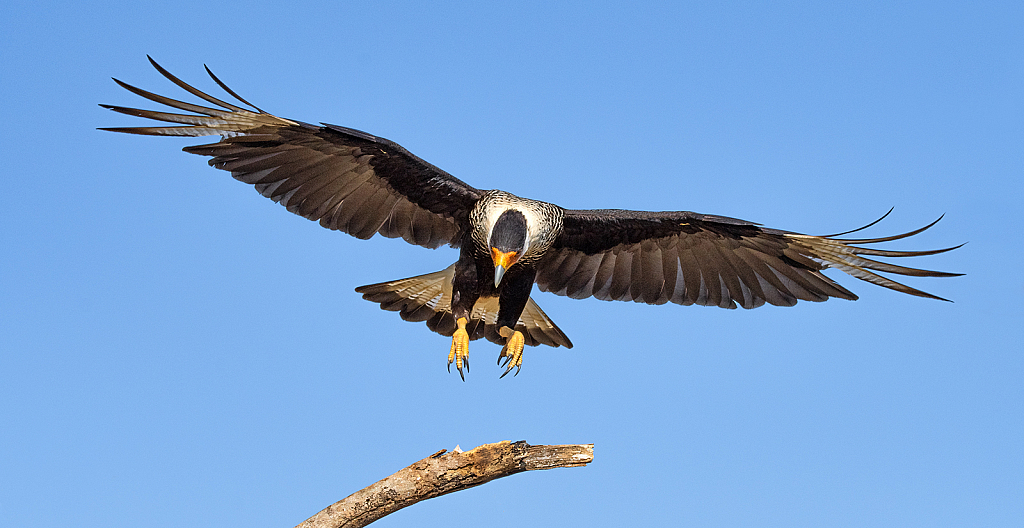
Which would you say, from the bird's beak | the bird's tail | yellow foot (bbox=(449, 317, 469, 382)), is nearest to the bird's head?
the bird's beak

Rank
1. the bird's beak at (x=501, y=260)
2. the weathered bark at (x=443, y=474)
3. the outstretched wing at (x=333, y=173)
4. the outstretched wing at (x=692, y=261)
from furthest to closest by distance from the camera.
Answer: the outstretched wing at (x=692, y=261)
the outstretched wing at (x=333, y=173)
the bird's beak at (x=501, y=260)
the weathered bark at (x=443, y=474)

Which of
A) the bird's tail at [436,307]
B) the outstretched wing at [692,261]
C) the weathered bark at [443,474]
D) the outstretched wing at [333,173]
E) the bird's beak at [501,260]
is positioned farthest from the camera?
the bird's tail at [436,307]

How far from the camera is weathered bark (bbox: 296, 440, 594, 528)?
14.8 ft

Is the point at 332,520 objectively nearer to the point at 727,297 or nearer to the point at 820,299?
the point at 727,297

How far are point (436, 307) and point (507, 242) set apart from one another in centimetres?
151

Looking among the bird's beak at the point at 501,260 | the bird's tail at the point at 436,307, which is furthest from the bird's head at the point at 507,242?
the bird's tail at the point at 436,307

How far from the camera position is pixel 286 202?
19.2 ft

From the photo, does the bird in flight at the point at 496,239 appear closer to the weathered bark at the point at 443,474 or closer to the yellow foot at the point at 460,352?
the yellow foot at the point at 460,352

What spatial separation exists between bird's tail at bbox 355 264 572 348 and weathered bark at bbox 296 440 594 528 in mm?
1781

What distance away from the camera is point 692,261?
6.35m

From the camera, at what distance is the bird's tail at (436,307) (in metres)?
6.29

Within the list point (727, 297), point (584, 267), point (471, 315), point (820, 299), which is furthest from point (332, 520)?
point (820, 299)

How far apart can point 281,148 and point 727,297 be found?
386 centimetres

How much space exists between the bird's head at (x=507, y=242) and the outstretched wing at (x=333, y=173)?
2.08ft
